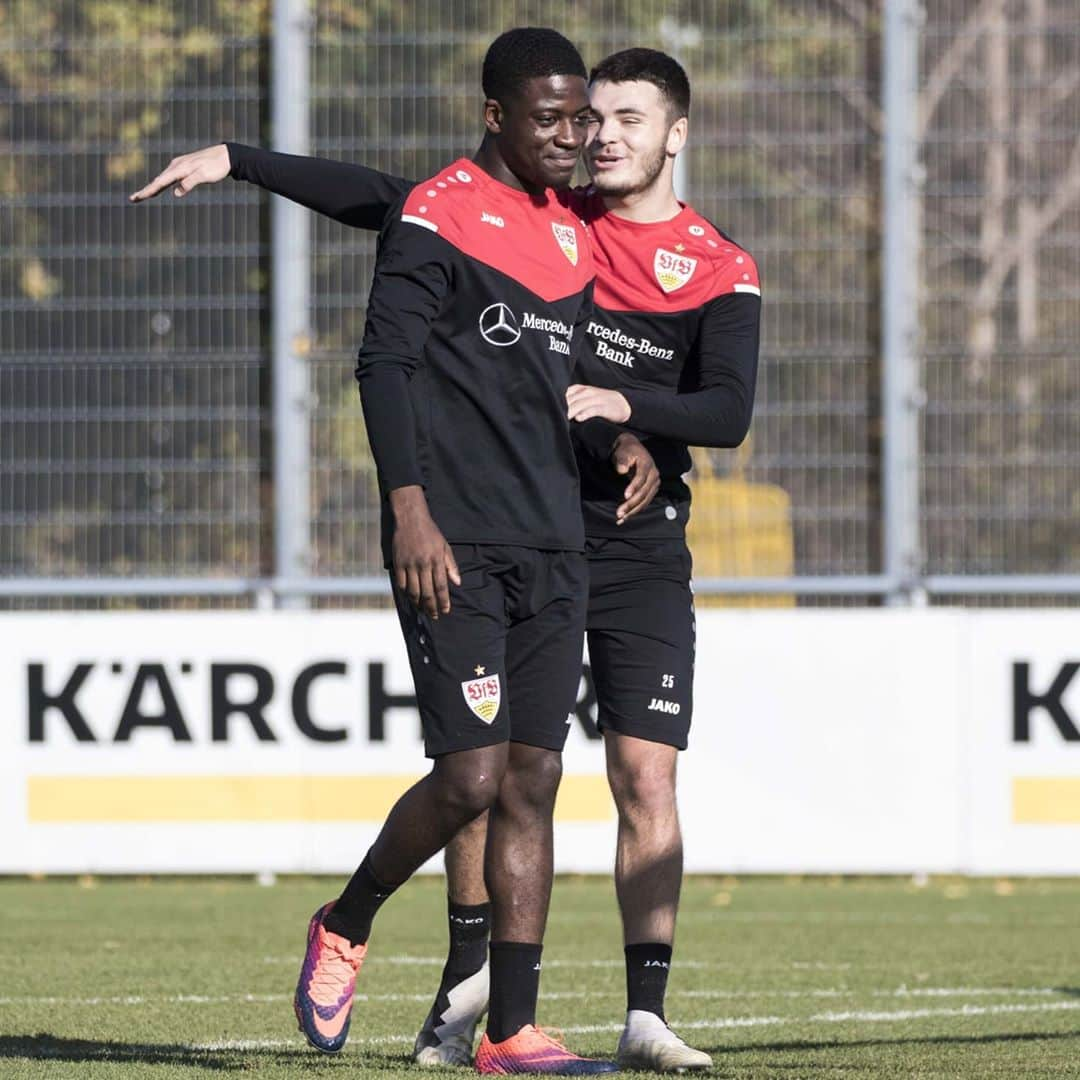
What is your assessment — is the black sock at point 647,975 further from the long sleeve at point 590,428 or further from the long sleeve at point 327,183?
the long sleeve at point 327,183

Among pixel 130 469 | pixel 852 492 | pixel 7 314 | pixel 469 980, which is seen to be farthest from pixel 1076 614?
pixel 469 980

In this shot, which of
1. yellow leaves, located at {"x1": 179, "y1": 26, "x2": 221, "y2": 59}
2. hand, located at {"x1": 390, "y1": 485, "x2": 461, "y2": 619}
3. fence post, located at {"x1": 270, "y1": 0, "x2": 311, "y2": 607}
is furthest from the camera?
yellow leaves, located at {"x1": 179, "y1": 26, "x2": 221, "y2": 59}

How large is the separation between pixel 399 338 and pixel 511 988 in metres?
1.41

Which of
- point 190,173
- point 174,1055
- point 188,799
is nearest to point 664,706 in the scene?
point 174,1055

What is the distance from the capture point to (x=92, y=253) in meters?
13.3

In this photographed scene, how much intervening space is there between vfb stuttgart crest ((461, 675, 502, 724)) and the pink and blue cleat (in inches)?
26.0

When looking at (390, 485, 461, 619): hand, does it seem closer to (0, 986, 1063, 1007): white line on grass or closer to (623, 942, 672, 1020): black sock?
(623, 942, 672, 1020): black sock

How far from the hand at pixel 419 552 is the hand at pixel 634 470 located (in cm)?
62

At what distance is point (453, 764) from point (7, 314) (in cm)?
830

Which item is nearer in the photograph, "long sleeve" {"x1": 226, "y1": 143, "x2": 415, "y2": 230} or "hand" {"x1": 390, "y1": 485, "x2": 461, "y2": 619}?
"hand" {"x1": 390, "y1": 485, "x2": 461, "y2": 619}

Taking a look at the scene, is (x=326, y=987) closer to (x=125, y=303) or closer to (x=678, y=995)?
(x=678, y=995)

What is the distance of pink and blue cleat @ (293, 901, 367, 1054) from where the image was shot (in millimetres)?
5684

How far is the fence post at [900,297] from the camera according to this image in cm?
1285

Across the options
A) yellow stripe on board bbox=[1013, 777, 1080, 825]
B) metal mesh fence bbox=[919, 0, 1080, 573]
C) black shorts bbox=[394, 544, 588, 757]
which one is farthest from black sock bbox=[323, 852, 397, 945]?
metal mesh fence bbox=[919, 0, 1080, 573]
